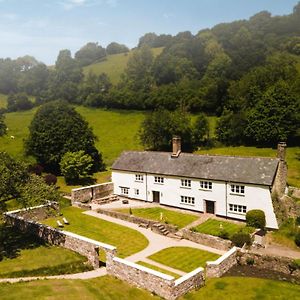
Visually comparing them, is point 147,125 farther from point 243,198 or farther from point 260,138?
point 243,198

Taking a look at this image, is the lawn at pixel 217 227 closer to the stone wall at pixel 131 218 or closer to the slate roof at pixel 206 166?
the stone wall at pixel 131 218

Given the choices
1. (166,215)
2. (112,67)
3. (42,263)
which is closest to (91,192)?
(166,215)

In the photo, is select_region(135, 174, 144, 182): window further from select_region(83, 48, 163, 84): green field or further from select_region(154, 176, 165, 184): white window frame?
select_region(83, 48, 163, 84): green field

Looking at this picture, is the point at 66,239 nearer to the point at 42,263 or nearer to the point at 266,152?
the point at 42,263

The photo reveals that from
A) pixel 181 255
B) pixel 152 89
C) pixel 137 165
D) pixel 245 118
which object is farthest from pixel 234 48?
pixel 181 255

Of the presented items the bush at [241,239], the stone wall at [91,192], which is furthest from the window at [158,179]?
the bush at [241,239]
